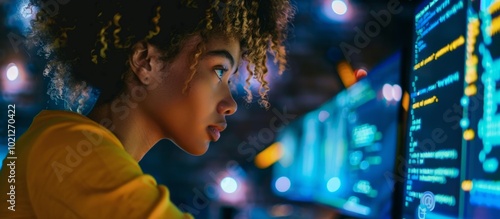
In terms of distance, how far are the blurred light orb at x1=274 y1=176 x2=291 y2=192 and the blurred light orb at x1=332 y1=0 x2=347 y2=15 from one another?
989 mm

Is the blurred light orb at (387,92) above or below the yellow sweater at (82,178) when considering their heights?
above

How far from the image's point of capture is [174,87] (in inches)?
47.5

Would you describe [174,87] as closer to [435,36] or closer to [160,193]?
[160,193]

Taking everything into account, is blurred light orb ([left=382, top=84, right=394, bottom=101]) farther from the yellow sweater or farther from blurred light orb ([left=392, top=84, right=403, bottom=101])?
the yellow sweater

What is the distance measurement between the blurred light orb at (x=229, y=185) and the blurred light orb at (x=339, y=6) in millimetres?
1179

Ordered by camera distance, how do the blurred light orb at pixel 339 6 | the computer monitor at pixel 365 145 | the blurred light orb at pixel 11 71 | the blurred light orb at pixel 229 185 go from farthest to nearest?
the blurred light orb at pixel 229 185 → the blurred light orb at pixel 339 6 → the blurred light orb at pixel 11 71 → the computer monitor at pixel 365 145

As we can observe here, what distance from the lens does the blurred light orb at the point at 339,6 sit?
10.4 feet

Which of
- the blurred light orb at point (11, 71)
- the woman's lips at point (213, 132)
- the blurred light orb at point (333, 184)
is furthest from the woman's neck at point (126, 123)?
the blurred light orb at point (11, 71)

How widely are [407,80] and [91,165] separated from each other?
84 cm

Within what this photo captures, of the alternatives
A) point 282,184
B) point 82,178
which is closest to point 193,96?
point 82,178

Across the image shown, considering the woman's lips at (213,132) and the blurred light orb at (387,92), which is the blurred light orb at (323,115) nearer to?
the blurred light orb at (387,92)

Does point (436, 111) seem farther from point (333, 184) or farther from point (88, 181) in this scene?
point (333, 184)

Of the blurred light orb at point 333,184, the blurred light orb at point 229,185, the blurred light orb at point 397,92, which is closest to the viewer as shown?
the blurred light orb at point 397,92

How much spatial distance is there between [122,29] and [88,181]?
446mm
